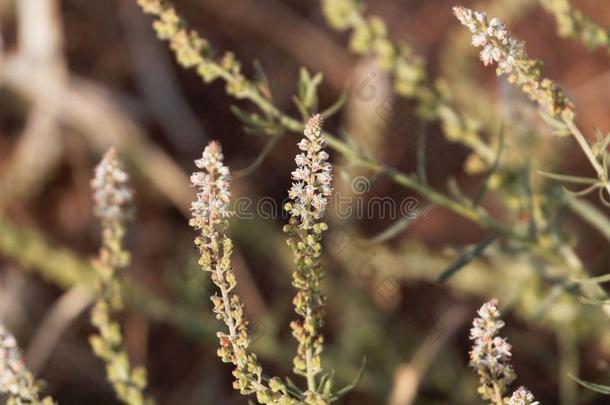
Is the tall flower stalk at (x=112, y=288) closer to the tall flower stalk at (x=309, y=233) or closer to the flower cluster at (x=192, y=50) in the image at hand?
the flower cluster at (x=192, y=50)

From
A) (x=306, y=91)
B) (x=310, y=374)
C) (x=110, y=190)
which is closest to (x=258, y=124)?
(x=306, y=91)

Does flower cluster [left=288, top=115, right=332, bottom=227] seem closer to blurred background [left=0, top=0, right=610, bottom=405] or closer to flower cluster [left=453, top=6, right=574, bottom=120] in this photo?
flower cluster [left=453, top=6, right=574, bottom=120]

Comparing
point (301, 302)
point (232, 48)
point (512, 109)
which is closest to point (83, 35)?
point (232, 48)

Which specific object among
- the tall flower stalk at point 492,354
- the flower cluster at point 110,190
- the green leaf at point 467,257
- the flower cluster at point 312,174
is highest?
the green leaf at point 467,257

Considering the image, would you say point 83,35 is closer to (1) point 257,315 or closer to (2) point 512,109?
(1) point 257,315


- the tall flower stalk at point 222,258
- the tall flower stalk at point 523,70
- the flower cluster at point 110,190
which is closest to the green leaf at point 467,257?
the tall flower stalk at point 523,70

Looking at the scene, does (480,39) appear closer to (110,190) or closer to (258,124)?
(258,124)
